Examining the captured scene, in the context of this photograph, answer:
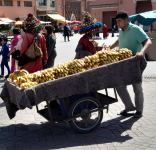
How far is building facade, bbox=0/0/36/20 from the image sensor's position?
183ft

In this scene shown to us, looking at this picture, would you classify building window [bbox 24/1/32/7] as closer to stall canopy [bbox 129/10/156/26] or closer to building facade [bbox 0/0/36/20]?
building facade [bbox 0/0/36/20]

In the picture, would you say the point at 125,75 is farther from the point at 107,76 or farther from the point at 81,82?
the point at 81,82

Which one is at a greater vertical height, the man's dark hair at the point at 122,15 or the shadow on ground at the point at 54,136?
the man's dark hair at the point at 122,15

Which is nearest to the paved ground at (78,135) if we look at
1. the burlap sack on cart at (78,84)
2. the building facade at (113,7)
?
the burlap sack on cart at (78,84)

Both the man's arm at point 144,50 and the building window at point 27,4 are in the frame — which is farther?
the building window at point 27,4

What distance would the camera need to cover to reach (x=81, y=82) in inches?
181

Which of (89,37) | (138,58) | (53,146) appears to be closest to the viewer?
(53,146)

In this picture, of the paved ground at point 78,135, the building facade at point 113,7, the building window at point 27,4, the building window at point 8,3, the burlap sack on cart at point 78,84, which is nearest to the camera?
the burlap sack on cart at point 78,84

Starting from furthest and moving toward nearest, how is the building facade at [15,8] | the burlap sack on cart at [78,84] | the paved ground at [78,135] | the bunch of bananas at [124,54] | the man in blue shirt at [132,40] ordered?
the building facade at [15,8], the man in blue shirt at [132,40], the bunch of bananas at [124,54], the paved ground at [78,135], the burlap sack on cart at [78,84]

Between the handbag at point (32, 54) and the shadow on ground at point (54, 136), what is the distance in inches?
53.7

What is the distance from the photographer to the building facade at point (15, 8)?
55.8 m

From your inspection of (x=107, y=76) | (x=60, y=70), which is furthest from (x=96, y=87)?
(x=60, y=70)

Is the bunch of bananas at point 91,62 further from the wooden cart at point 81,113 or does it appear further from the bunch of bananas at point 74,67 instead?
the wooden cart at point 81,113

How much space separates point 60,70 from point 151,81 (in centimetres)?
483
